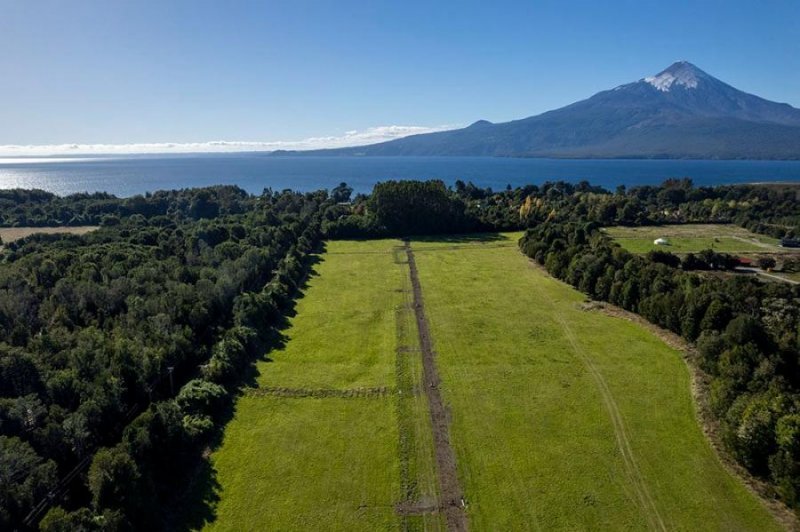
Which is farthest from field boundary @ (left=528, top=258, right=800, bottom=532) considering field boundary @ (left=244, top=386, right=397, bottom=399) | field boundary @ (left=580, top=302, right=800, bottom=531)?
Result: field boundary @ (left=244, top=386, right=397, bottom=399)

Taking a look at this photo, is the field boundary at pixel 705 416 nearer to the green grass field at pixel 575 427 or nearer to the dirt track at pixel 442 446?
the green grass field at pixel 575 427

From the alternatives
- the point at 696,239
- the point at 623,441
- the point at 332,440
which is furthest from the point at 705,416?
the point at 696,239

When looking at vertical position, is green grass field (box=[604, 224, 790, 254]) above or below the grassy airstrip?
above

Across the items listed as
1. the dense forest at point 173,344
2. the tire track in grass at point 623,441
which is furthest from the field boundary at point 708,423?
the tire track in grass at point 623,441

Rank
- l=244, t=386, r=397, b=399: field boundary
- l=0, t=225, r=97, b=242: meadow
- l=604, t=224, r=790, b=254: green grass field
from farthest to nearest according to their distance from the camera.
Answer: l=0, t=225, r=97, b=242: meadow < l=604, t=224, r=790, b=254: green grass field < l=244, t=386, r=397, b=399: field boundary

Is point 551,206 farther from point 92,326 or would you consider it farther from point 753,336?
point 92,326

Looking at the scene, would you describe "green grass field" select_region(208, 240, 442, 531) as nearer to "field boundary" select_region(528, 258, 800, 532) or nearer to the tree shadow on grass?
the tree shadow on grass

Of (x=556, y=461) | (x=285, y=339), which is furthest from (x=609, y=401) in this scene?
(x=285, y=339)
